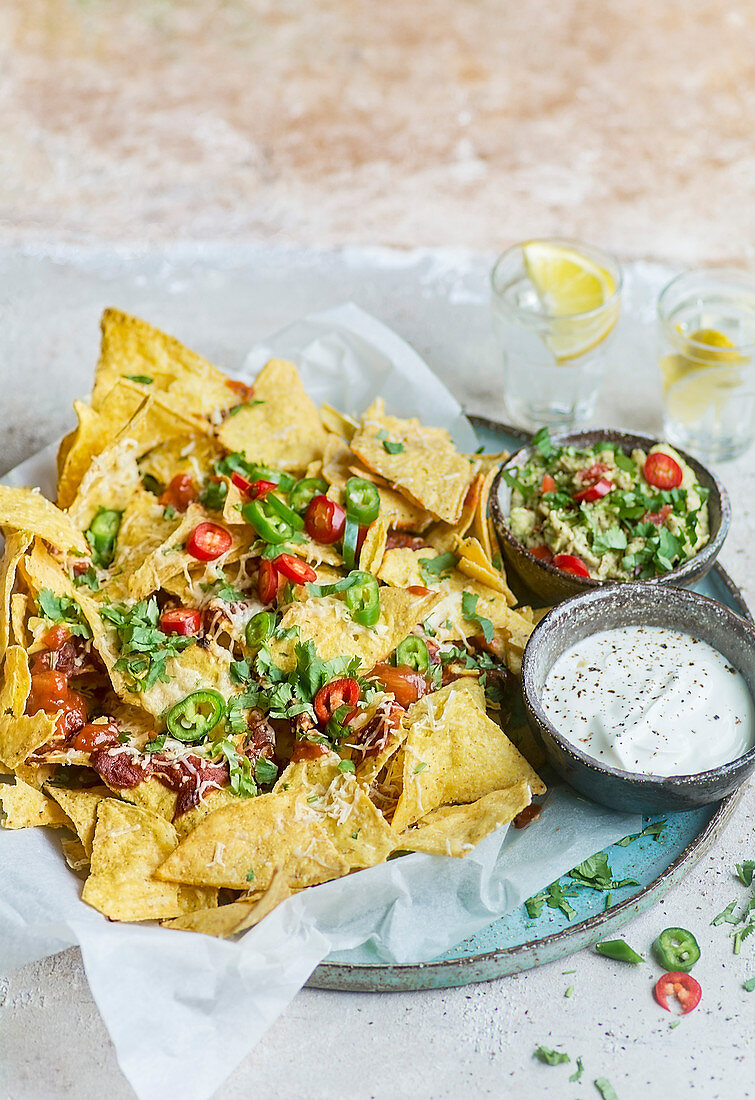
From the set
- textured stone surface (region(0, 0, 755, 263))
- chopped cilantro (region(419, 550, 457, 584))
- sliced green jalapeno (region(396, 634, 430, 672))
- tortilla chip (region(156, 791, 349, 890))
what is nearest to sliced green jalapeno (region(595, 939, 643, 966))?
tortilla chip (region(156, 791, 349, 890))

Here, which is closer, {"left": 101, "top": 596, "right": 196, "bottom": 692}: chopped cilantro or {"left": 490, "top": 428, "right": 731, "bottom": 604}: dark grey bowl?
{"left": 101, "top": 596, "right": 196, "bottom": 692}: chopped cilantro

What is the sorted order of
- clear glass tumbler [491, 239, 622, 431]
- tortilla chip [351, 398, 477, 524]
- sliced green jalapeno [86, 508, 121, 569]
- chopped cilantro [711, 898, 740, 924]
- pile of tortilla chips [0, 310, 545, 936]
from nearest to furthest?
pile of tortilla chips [0, 310, 545, 936], chopped cilantro [711, 898, 740, 924], tortilla chip [351, 398, 477, 524], sliced green jalapeno [86, 508, 121, 569], clear glass tumbler [491, 239, 622, 431]

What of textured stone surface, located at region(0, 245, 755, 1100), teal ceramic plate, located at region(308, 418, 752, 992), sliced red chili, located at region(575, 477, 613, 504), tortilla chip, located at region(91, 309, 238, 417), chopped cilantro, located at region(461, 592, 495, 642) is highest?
tortilla chip, located at region(91, 309, 238, 417)

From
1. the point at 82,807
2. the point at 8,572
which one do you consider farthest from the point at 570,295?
the point at 82,807

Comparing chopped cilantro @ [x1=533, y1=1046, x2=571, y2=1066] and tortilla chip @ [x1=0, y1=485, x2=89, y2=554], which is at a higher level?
tortilla chip @ [x1=0, y1=485, x2=89, y2=554]

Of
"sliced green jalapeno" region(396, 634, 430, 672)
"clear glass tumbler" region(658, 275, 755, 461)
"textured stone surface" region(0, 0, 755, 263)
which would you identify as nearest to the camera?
"sliced green jalapeno" region(396, 634, 430, 672)

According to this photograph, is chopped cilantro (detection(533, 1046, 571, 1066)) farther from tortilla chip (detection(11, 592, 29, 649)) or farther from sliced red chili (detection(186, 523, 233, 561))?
tortilla chip (detection(11, 592, 29, 649))

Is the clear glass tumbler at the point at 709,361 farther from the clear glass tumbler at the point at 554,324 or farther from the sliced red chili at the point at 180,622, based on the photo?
the sliced red chili at the point at 180,622
